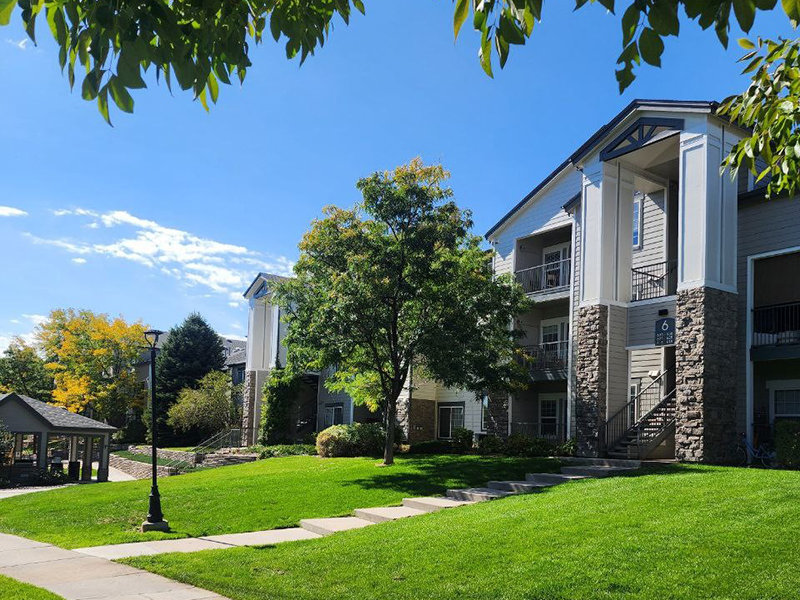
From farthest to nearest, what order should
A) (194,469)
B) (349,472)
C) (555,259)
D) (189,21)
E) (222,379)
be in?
(222,379), (194,469), (555,259), (349,472), (189,21)

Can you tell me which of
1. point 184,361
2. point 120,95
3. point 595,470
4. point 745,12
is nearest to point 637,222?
point 595,470

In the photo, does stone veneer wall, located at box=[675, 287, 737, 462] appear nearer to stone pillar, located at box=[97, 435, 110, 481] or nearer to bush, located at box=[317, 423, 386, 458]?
bush, located at box=[317, 423, 386, 458]

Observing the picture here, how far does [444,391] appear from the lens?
108 ft

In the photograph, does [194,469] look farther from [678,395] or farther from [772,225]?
[772,225]

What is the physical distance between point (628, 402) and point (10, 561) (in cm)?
1677

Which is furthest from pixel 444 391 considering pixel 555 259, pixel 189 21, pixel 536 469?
pixel 189 21

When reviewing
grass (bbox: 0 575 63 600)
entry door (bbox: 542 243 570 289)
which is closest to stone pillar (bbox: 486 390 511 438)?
entry door (bbox: 542 243 570 289)

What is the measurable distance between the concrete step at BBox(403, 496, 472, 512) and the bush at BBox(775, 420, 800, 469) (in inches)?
316

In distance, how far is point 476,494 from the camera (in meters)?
16.1

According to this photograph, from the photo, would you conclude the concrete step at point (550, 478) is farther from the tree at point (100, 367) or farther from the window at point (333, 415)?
the tree at point (100, 367)

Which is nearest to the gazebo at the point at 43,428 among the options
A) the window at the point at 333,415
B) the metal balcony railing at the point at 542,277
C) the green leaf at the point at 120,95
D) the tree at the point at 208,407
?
the tree at the point at 208,407

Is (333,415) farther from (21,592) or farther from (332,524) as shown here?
(21,592)

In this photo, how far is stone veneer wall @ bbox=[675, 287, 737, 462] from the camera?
19.0 meters

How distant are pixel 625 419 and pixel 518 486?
6887 mm
